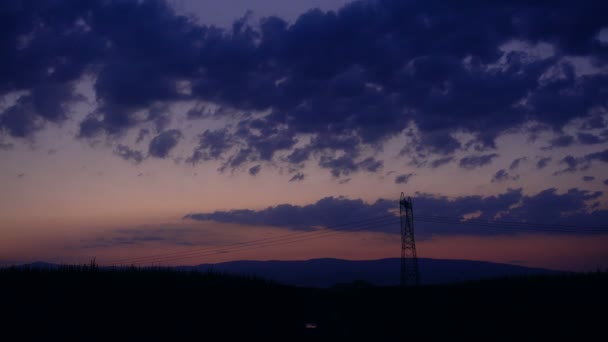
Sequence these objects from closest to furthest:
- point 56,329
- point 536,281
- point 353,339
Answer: point 56,329, point 353,339, point 536,281

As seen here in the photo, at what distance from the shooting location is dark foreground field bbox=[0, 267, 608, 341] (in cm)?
2767

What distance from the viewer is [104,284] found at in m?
33.2

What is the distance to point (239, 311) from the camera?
37062 mm

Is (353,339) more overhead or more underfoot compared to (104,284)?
more underfoot

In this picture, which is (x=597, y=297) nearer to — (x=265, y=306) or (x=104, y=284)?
(x=265, y=306)

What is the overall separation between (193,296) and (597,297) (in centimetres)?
2280

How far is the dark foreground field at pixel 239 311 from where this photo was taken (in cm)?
2767

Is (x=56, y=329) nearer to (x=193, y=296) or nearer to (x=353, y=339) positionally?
(x=193, y=296)

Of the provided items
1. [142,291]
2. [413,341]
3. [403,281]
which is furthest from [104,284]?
[403,281]

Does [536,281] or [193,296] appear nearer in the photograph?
[193,296]

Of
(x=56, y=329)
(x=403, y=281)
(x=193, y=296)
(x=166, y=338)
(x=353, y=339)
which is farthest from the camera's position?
(x=403, y=281)

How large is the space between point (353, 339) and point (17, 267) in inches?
832

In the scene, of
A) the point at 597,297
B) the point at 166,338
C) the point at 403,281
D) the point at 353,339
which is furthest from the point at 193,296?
the point at 403,281

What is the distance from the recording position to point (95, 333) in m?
26.8
